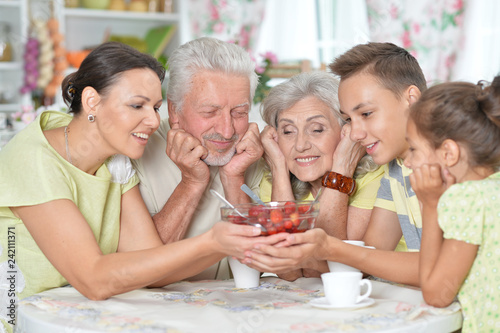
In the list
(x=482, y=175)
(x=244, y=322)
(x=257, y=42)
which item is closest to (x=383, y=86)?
(x=482, y=175)

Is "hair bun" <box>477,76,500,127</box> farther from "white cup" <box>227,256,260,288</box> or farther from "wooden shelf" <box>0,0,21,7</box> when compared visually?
"wooden shelf" <box>0,0,21,7</box>

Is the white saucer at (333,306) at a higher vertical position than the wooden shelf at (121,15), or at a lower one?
lower

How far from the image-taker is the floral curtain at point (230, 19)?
5445mm

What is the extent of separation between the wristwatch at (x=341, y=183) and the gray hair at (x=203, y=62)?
431mm

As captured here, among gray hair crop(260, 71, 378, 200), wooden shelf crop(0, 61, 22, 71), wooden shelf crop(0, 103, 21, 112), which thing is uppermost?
gray hair crop(260, 71, 378, 200)

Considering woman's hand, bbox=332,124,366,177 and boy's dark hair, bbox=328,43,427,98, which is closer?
boy's dark hair, bbox=328,43,427,98

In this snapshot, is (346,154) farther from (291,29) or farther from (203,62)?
(291,29)

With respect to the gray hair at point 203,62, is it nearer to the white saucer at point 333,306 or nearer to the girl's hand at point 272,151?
the girl's hand at point 272,151

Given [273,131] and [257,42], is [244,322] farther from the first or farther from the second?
[257,42]

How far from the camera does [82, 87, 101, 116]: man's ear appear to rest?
1.75 m

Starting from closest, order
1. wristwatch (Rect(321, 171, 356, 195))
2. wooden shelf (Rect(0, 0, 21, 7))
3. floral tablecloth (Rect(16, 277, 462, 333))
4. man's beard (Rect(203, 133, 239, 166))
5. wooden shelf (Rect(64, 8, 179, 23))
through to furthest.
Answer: floral tablecloth (Rect(16, 277, 462, 333))
wristwatch (Rect(321, 171, 356, 195))
man's beard (Rect(203, 133, 239, 166))
wooden shelf (Rect(0, 0, 21, 7))
wooden shelf (Rect(64, 8, 179, 23))

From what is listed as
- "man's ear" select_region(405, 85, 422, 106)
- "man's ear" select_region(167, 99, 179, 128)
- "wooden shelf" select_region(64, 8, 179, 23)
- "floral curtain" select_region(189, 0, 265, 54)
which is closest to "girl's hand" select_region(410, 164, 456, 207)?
"man's ear" select_region(405, 85, 422, 106)

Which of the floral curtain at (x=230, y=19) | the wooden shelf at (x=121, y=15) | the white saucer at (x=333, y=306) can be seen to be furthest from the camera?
the floral curtain at (x=230, y=19)

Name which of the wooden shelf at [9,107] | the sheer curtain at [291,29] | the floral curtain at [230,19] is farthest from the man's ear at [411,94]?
the wooden shelf at [9,107]
